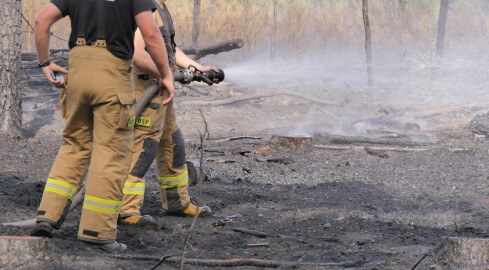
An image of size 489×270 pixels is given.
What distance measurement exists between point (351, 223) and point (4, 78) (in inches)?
236

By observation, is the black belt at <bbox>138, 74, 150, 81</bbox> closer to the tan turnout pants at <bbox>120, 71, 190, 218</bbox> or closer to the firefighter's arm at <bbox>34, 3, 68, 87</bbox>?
the tan turnout pants at <bbox>120, 71, 190, 218</bbox>

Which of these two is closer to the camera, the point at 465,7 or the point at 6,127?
the point at 6,127

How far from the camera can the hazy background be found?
20.5 m

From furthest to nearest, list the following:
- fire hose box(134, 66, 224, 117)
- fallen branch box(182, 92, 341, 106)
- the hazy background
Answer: the hazy background → fallen branch box(182, 92, 341, 106) → fire hose box(134, 66, 224, 117)

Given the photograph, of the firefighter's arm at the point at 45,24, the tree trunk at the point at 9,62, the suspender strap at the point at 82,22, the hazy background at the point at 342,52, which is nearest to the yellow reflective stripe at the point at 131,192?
the firefighter's arm at the point at 45,24

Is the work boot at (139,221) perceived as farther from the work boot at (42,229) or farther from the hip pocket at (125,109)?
the hip pocket at (125,109)

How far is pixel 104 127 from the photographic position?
4379 mm

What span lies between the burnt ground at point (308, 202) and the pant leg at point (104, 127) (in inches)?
8.6

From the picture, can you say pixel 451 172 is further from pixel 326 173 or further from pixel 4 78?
pixel 4 78

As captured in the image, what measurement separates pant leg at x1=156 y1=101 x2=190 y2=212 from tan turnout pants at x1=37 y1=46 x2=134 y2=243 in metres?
1.16

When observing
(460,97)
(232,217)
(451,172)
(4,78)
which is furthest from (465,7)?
(232,217)

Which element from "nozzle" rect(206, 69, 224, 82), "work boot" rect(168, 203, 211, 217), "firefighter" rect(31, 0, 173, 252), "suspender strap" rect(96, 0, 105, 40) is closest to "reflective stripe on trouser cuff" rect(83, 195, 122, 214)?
"firefighter" rect(31, 0, 173, 252)

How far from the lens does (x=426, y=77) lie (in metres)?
24.4

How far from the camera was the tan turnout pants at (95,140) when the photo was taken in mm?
4324
